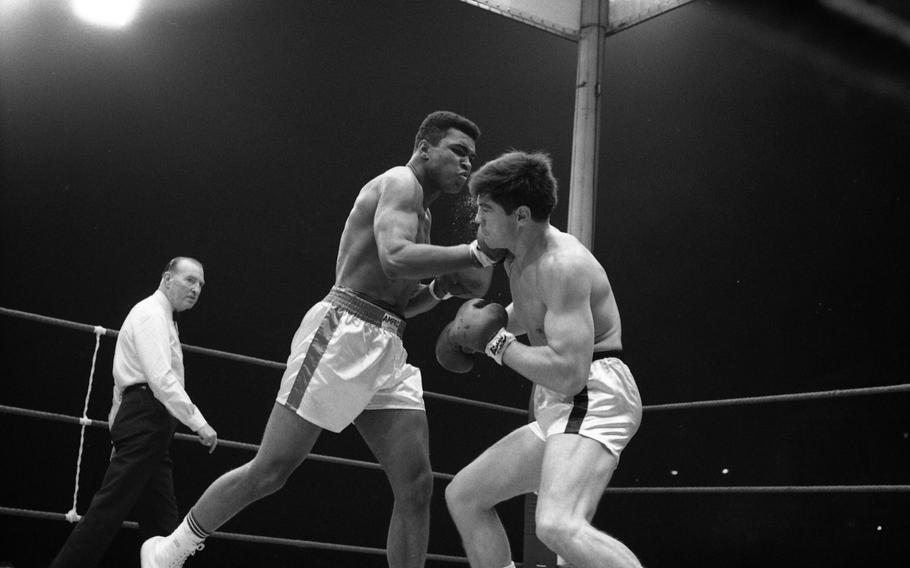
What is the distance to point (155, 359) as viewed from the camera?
3471 millimetres

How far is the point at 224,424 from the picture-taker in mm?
4332

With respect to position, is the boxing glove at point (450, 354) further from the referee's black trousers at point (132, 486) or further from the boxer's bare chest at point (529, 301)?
the referee's black trousers at point (132, 486)

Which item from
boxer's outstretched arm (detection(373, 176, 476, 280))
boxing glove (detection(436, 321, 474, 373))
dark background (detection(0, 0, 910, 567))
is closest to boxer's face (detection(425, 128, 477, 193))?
boxer's outstretched arm (detection(373, 176, 476, 280))

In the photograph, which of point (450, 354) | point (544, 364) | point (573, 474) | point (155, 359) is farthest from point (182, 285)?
point (573, 474)

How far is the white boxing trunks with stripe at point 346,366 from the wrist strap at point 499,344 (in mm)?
494

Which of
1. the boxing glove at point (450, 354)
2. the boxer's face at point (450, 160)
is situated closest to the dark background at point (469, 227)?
the boxer's face at point (450, 160)

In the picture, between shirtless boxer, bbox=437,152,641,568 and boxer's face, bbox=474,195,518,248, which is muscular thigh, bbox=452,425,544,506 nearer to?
shirtless boxer, bbox=437,152,641,568

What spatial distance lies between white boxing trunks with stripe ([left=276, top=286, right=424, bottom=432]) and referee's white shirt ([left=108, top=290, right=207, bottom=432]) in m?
0.82

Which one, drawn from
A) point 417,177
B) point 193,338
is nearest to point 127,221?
point 193,338

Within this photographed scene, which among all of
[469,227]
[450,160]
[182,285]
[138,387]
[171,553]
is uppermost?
[469,227]

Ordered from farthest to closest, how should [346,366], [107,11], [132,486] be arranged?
[107,11] → [132,486] → [346,366]

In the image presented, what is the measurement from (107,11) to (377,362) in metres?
2.35

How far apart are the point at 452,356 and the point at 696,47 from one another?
287 centimetres

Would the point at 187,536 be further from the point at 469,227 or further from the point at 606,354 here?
the point at 469,227
